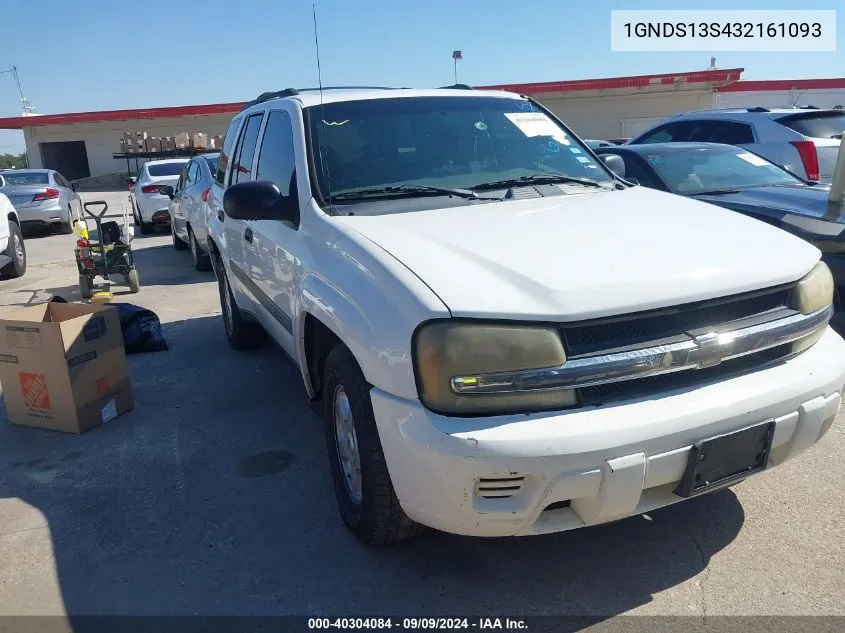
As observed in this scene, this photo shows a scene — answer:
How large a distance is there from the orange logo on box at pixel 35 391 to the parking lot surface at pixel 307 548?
23 cm

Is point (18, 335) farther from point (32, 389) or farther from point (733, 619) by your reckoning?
point (733, 619)

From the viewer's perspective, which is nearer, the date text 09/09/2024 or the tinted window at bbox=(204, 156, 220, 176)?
the date text 09/09/2024

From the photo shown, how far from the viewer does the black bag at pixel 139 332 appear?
19.3 feet

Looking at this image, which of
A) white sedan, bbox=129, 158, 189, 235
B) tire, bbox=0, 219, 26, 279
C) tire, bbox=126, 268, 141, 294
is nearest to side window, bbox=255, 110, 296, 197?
tire, bbox=126, 268, 141, 294

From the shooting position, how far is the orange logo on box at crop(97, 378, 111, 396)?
4348 millimetres

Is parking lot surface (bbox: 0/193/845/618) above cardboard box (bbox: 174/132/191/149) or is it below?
below

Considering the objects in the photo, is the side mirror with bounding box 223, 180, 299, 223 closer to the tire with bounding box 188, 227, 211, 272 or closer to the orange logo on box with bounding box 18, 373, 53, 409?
the orange logo on box with bounding box 18, 373, 53, 409

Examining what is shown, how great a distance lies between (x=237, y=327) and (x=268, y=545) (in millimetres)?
2877

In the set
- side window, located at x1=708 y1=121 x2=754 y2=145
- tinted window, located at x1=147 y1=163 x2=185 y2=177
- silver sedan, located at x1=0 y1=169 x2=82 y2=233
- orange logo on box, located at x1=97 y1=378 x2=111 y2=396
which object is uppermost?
side window, located at x1=708 y1=121 x2=754 y2=145

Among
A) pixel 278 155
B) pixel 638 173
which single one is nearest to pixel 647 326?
pixel 278 155

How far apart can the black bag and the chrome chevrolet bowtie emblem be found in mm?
4710

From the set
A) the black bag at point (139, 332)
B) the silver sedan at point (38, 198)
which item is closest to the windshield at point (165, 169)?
the silver sedan at point (38, 198)

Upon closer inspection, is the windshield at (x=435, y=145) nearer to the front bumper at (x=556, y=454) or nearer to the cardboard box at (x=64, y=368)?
the front bumper at (x=556, y=454)

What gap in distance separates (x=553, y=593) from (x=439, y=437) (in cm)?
87
